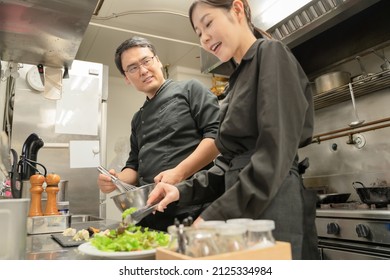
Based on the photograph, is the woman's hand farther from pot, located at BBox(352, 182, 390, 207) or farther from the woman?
pot, located at BBox(352, 182, 390, 207)

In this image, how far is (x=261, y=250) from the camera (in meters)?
0.35

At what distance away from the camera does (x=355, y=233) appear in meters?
1.26

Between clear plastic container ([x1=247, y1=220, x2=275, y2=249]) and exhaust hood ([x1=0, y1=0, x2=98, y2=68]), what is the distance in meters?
0.74

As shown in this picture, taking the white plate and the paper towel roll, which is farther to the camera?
the paper towel roll

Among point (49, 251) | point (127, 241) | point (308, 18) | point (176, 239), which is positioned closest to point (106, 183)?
point (49, 251)

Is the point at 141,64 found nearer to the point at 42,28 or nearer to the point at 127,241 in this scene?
the point at 42,28

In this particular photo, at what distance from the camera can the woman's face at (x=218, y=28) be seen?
0.71m

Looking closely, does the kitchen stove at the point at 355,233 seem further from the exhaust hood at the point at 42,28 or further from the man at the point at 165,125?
the exhaust hood at the point at 42,28

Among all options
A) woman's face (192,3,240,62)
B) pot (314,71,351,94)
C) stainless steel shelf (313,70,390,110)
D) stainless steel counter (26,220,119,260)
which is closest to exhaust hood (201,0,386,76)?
pot (314,71,351,94)

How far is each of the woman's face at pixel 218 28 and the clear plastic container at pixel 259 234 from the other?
48 cm

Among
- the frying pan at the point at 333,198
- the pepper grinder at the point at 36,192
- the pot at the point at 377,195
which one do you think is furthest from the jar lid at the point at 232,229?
the frying pan at the point at 333,198

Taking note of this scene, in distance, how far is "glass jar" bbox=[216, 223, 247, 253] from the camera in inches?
14.1

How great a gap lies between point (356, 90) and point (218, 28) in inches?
51.8
